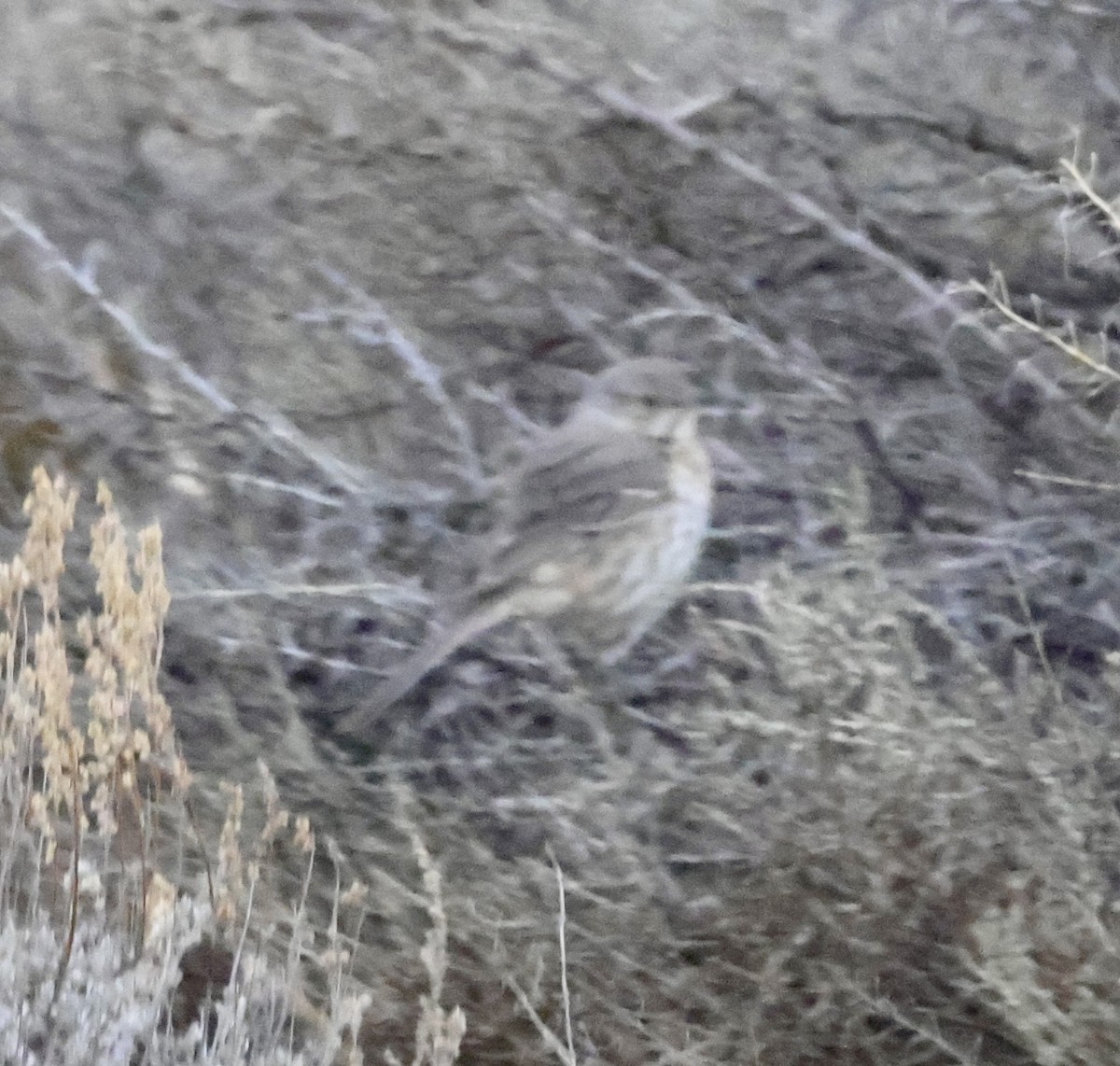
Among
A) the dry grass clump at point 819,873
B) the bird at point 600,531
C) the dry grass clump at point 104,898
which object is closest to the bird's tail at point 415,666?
the bird at point 600,531

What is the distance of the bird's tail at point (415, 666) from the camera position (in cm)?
205

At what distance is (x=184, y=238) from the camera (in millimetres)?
2209

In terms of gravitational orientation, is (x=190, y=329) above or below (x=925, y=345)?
below

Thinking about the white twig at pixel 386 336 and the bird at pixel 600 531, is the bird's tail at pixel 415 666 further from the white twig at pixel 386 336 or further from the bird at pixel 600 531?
the white twig at pixel 386 336

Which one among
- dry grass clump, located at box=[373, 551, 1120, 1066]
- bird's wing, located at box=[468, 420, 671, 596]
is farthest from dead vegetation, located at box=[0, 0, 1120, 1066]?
bird's wing, located at box=[468, 420, 671, 596]

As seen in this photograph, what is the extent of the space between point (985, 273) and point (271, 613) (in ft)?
3.92

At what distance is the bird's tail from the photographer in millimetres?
2047

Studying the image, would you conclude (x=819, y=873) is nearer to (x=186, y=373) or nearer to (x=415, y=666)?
(x=415, y=666)

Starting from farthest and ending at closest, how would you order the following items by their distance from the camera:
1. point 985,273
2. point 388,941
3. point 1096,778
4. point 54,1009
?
1. point 985,273
2. point 388,941
3. point 1096,778
4. point 54,1009

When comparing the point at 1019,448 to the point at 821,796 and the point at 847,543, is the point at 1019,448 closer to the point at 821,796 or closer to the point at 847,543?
the point at 847,543

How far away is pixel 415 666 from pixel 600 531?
344 millimetres

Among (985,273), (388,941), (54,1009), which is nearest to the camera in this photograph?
(54,1009)

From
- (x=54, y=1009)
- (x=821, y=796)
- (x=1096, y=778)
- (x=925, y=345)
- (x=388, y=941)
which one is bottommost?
(x=388, y=941)

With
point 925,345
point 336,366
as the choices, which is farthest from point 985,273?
point 336,366
